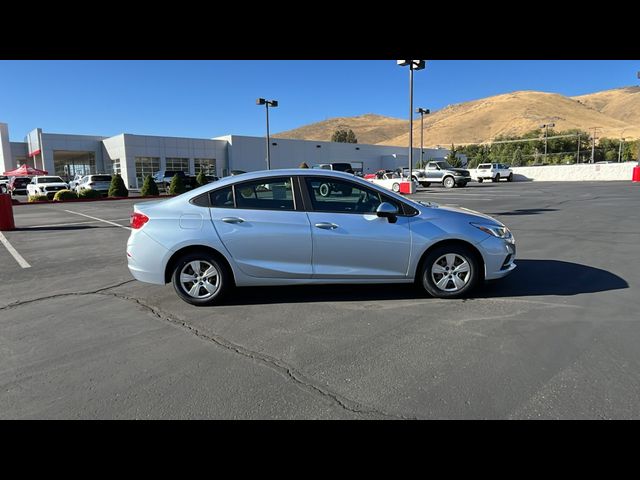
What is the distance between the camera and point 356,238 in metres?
4.70

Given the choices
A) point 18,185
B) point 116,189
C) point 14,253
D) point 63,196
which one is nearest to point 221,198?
point 14,253

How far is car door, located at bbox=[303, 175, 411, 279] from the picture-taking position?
4.71m

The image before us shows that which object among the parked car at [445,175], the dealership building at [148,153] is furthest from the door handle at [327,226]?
the dealership building at [148,153]

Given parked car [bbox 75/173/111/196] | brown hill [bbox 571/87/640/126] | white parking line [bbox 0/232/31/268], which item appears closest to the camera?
white parking line [bbox 0/232/31/268]

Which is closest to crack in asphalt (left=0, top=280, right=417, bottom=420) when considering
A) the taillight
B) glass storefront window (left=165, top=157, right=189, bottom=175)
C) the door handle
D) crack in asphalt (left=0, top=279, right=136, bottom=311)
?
crack in asphalt (left=0, top=279, right=136, bottom=311)

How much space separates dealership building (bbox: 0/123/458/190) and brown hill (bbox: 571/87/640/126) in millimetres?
132391

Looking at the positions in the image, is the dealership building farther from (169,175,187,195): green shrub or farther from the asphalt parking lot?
the asphalt parking lot

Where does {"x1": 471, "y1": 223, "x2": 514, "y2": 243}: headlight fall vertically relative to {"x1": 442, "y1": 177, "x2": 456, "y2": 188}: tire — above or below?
below

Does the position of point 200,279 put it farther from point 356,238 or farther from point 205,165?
point 205,165

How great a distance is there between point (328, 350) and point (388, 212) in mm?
1834

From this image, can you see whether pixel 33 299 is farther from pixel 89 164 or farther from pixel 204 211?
pixel 89 164

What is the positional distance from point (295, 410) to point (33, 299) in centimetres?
450

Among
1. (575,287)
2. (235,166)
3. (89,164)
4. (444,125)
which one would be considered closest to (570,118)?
(444,125)

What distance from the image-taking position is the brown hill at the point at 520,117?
123m
